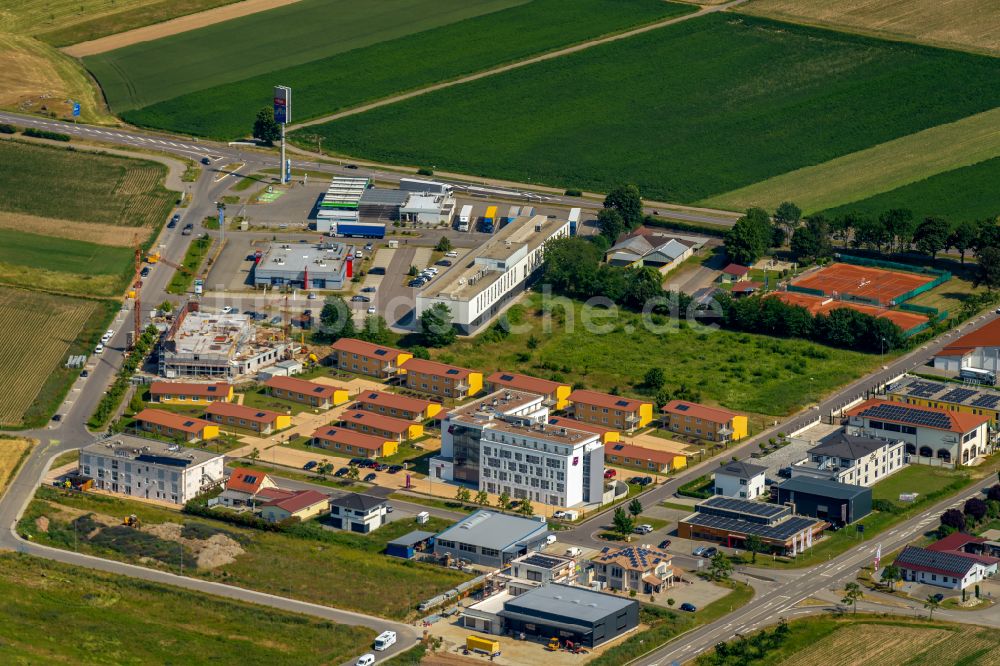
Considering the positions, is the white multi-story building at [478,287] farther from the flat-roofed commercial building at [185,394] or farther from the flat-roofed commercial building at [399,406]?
the flat-roofed commercial building at [185,394]

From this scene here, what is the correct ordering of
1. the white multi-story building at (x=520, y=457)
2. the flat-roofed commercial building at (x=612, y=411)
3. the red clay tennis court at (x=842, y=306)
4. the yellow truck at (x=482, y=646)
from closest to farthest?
the yellow truck at (x=482, y=646), the white multi-story building at (x=520, y=457), the flat-roofed commercial building at (x=612, y=411), the red clay tennis court at (x=842, y=306)

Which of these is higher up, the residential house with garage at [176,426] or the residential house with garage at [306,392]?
the residential house with garage at [306,392]

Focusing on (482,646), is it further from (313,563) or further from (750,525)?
(750,525)

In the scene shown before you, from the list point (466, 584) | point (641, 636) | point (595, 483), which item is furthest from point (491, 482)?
point (641, 636)

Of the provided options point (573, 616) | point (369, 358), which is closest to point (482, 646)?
point (573, 616)

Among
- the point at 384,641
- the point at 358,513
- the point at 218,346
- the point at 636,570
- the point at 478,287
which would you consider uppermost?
the point at 478,287

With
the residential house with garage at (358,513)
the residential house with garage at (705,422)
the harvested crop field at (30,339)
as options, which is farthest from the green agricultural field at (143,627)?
the residential house with garage at (705,422)
